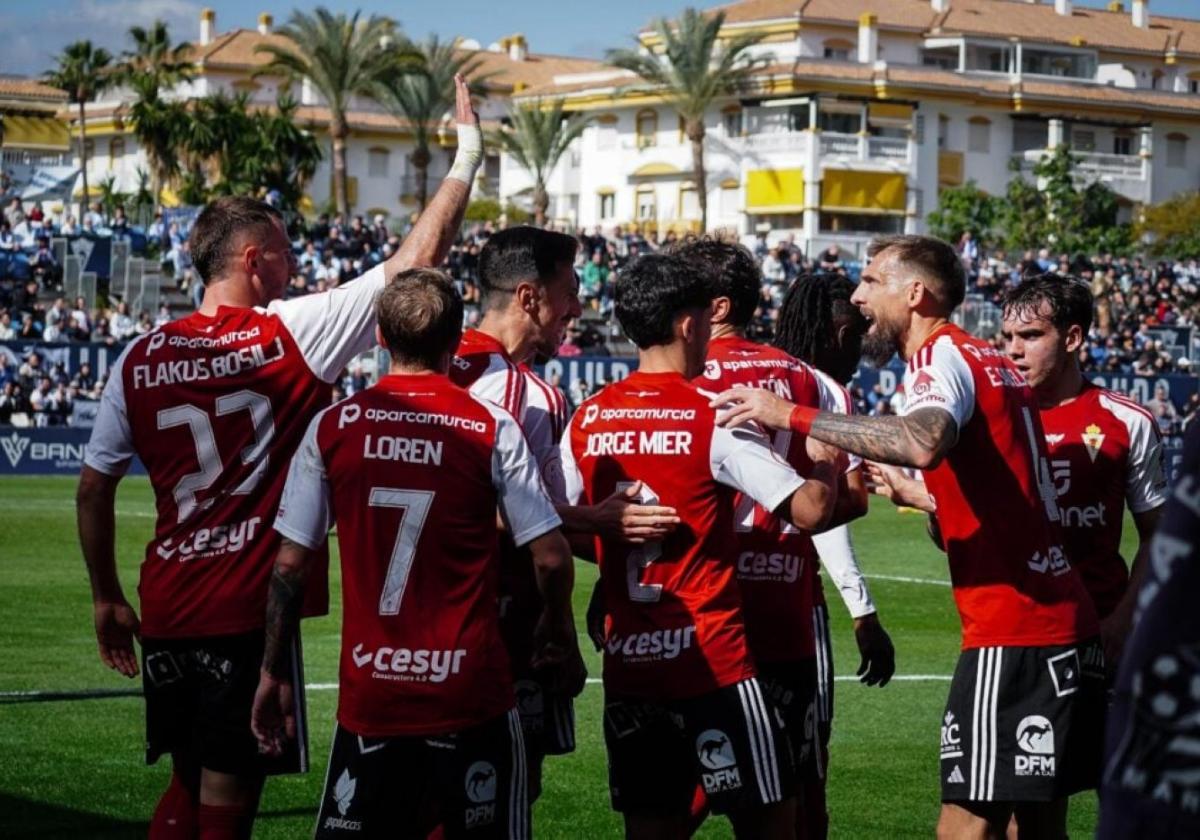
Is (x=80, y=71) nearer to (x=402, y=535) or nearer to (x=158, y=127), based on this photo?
(x=158, y=127)

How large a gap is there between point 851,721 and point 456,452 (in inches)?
249

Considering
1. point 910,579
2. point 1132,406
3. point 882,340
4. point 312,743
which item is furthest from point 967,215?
point 882,340

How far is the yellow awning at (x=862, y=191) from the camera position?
82.5 m

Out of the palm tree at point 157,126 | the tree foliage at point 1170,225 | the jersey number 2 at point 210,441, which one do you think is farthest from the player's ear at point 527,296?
the tree foliage at point 1170,225

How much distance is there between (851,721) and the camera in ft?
35.5

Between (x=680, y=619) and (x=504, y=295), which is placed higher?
(x=504, y=295)

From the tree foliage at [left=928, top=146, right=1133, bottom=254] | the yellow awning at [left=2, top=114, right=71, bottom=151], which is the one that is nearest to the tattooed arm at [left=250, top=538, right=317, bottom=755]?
the tree foliage at [left=928, top=146, right=1133, bottom=254]

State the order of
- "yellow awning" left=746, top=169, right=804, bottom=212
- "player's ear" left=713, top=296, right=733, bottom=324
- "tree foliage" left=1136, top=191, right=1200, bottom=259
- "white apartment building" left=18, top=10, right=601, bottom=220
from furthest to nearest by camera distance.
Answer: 1. "white apartment building" left=18, top=10, right=601, bottom=220
2. "yellow awning" left=746, top=169, right=804, bottom=212
3. "tree foliage" left=1136, top=191, right=1200, bottom=259
4. "player's ear" left=713, top=296, right=733, bottom=324

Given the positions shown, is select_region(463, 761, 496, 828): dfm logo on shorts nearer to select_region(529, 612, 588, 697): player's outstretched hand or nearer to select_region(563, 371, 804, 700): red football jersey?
select_region(529, 612, 588, 697): player's outstretched hand

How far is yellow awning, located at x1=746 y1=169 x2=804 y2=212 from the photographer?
82438 mm

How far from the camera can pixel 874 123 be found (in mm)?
85375

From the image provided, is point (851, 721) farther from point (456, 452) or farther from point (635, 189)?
point (635, 189)

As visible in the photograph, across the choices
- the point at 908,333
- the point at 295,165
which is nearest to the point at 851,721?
the point at 908,333

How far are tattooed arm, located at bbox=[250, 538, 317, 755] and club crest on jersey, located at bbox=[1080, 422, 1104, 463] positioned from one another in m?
3.05
